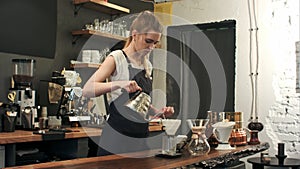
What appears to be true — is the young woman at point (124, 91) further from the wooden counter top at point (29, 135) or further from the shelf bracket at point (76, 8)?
the shelf bracket at point (76, 8)

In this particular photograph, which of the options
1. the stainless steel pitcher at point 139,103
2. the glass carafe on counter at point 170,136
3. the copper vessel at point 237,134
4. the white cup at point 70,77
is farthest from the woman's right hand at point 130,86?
the white cup at point 70,77

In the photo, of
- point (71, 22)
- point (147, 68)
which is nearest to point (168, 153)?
point (147, 68)

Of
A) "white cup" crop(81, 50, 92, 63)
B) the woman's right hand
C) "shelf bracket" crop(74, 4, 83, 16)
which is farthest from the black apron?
"shelf bracket" crop(74, 4, 83, 16)

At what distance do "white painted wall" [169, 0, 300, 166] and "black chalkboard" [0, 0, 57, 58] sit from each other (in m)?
2.15

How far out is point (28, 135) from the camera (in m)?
3.01

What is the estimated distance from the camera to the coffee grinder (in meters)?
3.39

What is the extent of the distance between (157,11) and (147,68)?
3184 millimetres

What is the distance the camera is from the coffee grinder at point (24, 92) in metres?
3.39

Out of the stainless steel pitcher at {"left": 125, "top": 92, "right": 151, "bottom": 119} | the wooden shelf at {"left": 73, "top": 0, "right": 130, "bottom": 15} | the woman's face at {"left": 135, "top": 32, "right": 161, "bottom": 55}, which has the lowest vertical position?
the stainless steel pitcher at {"left": 125, "top": 92, "right": 151, "bottom": 119}

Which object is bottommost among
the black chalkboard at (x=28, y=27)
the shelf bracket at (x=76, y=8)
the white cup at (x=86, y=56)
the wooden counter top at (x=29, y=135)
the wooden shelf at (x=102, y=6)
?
the wooden counter top at (x=29, y=135)

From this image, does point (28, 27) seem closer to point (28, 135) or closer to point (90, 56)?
point (90, 56)

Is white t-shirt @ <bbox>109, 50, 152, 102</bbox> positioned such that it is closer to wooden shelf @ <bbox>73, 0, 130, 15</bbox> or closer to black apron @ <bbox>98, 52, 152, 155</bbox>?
black apron @ <bbox>98, 52, 152, 155</bbox>

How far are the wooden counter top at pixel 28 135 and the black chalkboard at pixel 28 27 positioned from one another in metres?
0.87

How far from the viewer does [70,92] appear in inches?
151
